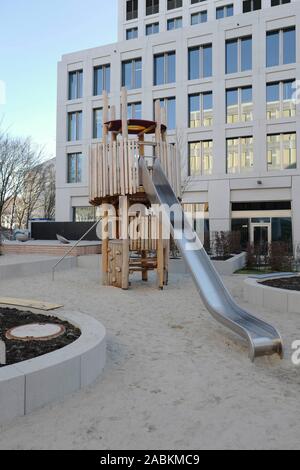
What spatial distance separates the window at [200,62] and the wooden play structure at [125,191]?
19.9 meters

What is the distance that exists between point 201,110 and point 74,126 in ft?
36.6

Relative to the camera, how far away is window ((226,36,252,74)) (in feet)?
93.0

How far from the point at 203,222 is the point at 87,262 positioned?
1405 centimetres

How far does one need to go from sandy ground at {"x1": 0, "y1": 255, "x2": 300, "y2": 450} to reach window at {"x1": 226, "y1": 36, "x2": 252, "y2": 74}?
2591 centimetres

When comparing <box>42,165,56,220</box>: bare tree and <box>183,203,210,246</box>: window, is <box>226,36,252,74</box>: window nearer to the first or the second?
<box>183,203,210,246</box>: window

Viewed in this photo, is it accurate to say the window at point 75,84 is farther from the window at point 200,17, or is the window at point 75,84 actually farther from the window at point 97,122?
the window at point 200,17

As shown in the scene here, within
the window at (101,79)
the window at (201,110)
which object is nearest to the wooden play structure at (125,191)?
the window at (201,110)

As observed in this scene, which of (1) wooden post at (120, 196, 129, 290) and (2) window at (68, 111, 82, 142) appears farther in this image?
(2) window at (68, 111, 82, 142)

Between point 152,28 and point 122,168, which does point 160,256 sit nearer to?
point 122,168

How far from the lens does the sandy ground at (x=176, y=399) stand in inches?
118

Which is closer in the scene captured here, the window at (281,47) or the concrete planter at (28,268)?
the concrete planter at (28,268)

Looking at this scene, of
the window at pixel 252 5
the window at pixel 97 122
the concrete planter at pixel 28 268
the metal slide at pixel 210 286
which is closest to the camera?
the metal slide at pixel 210 286

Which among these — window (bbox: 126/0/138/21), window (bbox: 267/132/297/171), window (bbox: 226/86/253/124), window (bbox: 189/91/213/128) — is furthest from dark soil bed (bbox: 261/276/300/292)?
window (bbox: 126/0/138/21)
